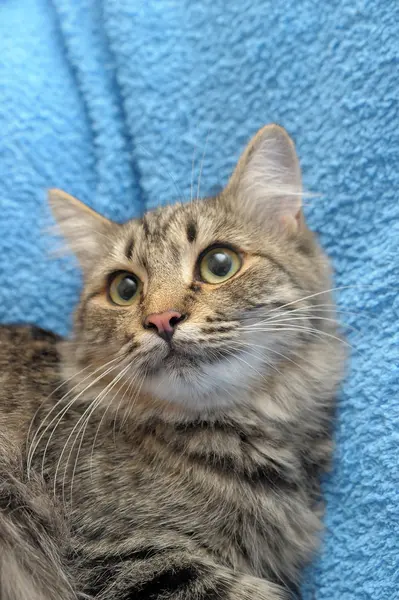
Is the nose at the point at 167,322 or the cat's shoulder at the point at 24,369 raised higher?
the nose at the point at 167,322

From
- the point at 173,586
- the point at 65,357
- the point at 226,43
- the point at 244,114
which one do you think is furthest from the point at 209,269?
the point at 226,43

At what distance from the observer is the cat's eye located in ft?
4.31

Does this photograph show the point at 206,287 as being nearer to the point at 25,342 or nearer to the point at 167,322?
the point at 167,322

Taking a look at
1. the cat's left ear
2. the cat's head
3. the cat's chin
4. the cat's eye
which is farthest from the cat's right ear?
the cat's chin

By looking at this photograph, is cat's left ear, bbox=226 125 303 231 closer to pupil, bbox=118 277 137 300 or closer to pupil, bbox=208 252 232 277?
pupil, bbox=208 252 232 277

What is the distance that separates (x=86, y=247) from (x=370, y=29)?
2.99ft

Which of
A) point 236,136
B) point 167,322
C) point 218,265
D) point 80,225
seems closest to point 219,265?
point 218,265

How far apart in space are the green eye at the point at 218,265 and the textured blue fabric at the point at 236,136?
35 cm

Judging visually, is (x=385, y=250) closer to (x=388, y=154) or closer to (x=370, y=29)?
(x=388, y=154)

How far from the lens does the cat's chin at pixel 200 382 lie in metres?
1.10

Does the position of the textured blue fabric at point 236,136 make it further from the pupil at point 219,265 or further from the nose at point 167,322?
the nose at point 167,322

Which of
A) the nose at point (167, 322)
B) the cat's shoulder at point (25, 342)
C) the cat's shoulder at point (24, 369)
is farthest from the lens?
the cat's shoulder at point (25, 342)

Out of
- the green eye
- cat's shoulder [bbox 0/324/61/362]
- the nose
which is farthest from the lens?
cat's shoulder [bbox 0/324/61/362]

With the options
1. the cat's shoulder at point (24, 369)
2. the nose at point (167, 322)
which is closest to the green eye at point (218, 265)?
the nose at point (167, 322)
